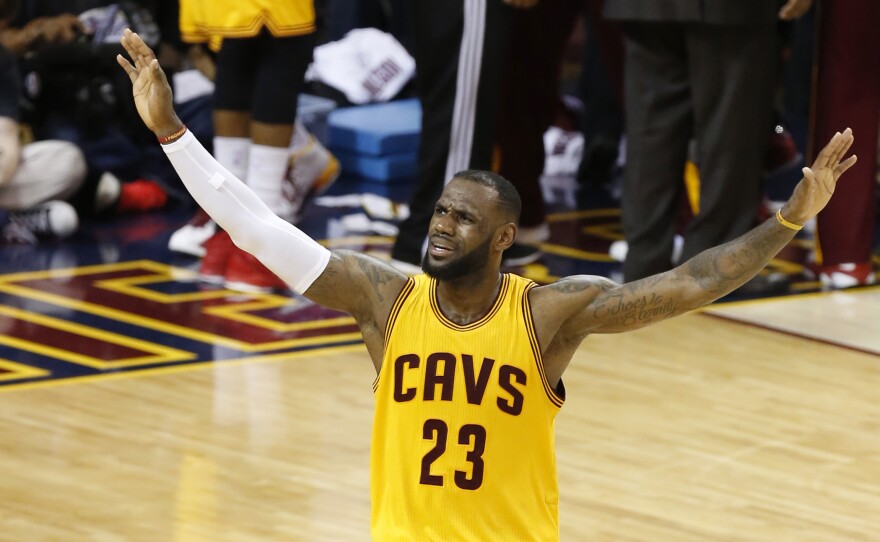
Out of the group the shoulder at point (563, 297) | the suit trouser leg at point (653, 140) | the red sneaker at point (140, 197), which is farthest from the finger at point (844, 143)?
the red sneaker at point (140, 197)

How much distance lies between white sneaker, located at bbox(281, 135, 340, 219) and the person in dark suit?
185 centimetres

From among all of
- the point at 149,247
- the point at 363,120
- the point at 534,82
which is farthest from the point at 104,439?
the point at 363,120

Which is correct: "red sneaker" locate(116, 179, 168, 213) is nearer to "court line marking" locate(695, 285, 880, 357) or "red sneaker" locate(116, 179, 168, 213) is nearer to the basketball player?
"court line marking" locate(695, 285, 880, 357)

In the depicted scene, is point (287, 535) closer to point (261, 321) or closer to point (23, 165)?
point (261, 321)

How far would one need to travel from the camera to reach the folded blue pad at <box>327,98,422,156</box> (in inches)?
374

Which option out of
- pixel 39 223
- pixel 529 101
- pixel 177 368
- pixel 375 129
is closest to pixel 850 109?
pixel 529 101

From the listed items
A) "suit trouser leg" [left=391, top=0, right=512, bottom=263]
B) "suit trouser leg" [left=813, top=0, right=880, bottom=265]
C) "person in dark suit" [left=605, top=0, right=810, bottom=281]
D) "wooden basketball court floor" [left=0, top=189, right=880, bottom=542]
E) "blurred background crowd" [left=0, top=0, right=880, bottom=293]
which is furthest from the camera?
"suit trouser leg" [left=813, top=0, right=880, bottom=265]

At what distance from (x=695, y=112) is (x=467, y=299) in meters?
3.43

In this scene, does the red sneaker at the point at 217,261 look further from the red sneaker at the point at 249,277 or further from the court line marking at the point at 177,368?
the court line marking at the point at 177,368

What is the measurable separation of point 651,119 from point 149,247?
2313mm

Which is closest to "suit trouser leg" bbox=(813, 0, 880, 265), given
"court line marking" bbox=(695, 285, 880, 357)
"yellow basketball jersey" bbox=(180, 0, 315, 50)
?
"court line marking" bbox=(695, 285, 880, 357)

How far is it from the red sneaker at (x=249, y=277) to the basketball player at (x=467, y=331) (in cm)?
333

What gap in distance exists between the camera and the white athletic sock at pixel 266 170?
709cm

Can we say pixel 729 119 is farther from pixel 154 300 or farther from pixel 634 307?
pixel 634 307
